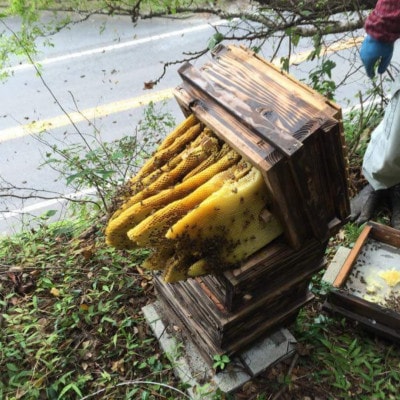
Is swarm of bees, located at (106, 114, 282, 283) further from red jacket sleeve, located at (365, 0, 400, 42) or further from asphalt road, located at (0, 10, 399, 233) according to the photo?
asphalt road, located at (0, 10, 399, 233)

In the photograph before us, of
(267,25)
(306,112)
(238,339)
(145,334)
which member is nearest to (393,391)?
(238,339)

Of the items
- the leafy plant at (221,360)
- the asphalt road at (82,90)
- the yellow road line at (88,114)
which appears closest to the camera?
the leafy plant at (221,360)

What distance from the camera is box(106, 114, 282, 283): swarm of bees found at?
66.6 inches

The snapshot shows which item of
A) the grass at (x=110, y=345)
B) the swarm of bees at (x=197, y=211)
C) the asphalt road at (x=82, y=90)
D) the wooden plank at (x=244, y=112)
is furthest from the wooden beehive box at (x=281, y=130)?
the asphalt road at (x=82, y=90)

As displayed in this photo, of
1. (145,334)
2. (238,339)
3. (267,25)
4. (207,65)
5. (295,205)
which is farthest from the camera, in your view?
(267,25)

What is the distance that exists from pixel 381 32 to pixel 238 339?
2318mm

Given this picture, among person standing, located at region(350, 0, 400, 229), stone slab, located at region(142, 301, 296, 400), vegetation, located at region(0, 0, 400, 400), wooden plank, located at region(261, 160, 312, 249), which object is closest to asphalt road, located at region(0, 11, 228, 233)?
vegetation, located at region(0, 0, 400, 400)

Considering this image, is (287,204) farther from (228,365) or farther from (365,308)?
(365,308)

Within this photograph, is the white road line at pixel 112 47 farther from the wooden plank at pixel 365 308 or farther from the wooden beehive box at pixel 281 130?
the wooden plank at pixel 365 308

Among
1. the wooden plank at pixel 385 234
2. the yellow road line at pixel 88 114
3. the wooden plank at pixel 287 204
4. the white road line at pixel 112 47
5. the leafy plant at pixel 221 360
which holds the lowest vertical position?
the wooden plank at pixel 385 234

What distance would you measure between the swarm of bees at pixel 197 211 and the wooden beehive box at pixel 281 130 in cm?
12

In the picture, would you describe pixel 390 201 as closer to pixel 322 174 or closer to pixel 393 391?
pixel 393 391

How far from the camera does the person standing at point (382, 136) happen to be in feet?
8.88

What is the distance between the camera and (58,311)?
3.03 meters
